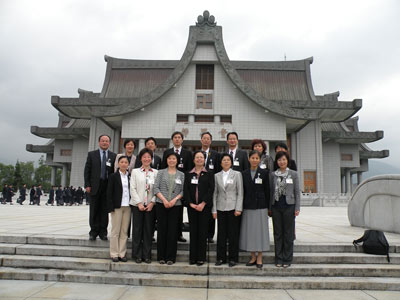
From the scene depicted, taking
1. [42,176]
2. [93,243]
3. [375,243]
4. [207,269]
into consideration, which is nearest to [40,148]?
[42,176]

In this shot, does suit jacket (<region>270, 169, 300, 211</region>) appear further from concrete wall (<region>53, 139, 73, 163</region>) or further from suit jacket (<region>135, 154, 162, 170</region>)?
concrete wall (<region>53, 139, 73, 163</region>)

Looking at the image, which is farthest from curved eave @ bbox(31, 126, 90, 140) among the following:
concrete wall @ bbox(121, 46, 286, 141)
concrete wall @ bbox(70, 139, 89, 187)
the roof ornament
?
the roof ornament

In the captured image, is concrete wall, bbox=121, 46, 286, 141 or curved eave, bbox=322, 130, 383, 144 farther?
curved eave, bbox=322, 130, 383, 144

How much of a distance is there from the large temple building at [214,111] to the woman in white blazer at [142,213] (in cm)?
1911

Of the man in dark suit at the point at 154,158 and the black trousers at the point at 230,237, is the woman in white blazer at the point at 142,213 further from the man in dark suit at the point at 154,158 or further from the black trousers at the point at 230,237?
the black trousers at the point at 230,237

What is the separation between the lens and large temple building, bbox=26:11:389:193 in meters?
23.9

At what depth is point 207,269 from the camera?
4.33 m

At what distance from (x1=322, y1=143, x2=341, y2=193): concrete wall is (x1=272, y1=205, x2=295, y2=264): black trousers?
Result: 27.5 metres

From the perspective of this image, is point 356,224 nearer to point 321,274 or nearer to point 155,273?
point 321,274

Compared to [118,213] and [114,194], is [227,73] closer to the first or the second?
[114,194]

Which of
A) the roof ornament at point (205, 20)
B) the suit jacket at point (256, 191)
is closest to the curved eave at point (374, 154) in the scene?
the roof ornament at point (205, 20)

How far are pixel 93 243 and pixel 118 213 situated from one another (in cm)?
93

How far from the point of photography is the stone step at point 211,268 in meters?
4.30

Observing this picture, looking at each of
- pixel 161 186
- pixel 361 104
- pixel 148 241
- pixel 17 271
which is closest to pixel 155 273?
pixel 148 241
